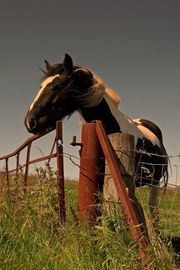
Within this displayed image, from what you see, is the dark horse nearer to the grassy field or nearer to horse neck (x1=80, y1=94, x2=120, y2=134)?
horse neck (x1=80, y1=94, x2=120, y2=134)

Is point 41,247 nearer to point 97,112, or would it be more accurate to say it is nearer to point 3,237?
point 3,237

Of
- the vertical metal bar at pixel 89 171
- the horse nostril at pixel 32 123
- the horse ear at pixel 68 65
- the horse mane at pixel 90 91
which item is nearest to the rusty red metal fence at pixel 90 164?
the vertical metal bar at pixel 89 171

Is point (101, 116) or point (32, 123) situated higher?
point (101, 116)

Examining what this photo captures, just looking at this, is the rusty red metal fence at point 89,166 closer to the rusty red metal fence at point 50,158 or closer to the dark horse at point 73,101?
the rusty red metal fence at point 50,158

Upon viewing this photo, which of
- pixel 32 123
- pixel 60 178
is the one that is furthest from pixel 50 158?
pixel 32 123

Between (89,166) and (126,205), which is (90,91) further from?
(126,205)

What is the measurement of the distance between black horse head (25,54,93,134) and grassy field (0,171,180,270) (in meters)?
2.44

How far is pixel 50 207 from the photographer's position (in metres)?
4.05

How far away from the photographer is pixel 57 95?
712 centimetres

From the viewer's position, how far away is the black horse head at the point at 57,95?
6793 mm

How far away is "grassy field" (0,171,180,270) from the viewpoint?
341 cm

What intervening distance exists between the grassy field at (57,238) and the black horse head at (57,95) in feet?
8.00

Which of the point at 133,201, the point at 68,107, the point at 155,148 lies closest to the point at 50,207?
the point at 133,201

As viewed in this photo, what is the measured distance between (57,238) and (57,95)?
350cm
